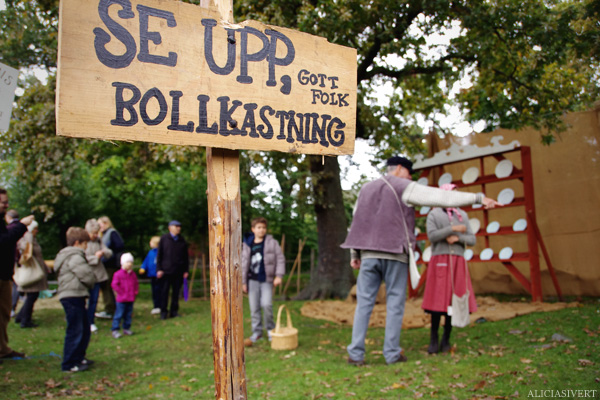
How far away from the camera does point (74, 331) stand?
524 centimetres

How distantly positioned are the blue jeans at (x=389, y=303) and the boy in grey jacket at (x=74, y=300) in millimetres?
2857

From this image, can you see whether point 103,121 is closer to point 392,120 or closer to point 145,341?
point 145,341

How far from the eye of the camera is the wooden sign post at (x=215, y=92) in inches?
88.4

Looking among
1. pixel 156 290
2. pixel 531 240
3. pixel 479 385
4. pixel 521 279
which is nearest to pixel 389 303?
pixel 479 385

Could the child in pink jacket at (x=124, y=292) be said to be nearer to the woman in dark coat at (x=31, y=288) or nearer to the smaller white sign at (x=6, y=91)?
the woman in dark coat at (x=31, y=288)

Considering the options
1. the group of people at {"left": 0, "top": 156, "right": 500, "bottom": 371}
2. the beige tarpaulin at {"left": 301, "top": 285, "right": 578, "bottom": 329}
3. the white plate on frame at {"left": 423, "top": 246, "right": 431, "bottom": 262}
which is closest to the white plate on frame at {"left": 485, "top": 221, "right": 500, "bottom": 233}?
the white plate on frame at {"left": 423, "top": 246, "right": 431, "bottom": 262}

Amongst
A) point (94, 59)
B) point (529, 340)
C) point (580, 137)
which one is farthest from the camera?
point (580, 137)

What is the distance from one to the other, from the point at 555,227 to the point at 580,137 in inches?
59.9

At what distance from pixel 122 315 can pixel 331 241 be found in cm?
455

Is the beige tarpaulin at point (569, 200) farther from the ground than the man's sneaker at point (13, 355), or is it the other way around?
the beige tarpaulin at point (569, 200)

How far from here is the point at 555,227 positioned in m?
8.33

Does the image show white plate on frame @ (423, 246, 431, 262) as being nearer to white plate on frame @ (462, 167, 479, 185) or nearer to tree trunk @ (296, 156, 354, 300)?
white plate on frame @ (462, 167, 479, 185)

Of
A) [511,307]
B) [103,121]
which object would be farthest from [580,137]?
[103,121]

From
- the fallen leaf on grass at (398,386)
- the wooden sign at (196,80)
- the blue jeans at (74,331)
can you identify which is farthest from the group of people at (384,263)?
the wooden sign at (196,80)
